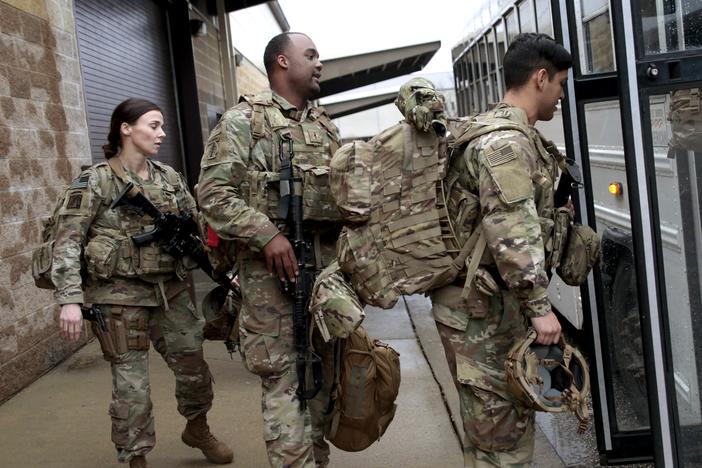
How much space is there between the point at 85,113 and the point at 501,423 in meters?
4.91

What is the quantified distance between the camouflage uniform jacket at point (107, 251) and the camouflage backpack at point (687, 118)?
2.38 metres

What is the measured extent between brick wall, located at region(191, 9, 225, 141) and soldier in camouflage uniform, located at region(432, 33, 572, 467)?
812cm

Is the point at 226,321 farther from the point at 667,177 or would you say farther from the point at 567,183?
the point at 667,177

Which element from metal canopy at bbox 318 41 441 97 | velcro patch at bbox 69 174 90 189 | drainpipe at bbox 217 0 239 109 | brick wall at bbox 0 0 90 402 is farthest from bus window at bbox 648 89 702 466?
drainpipe at bbox 217 0 239 109

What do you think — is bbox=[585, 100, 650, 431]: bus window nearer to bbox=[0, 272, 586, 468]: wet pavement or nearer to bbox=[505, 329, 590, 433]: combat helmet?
bbox=[0, 272, 586, 468]: wet pavement

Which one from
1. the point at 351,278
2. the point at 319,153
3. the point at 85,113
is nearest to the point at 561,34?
the point at 319,153

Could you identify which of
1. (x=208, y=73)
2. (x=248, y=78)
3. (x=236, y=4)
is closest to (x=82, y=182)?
(x=208, y=73)

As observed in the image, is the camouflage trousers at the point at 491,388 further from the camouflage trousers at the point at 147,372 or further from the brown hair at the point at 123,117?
the brown hair at the point at 123,117

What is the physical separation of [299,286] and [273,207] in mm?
369

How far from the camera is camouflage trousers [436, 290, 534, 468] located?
2998 millimetres

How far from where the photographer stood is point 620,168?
4.41m

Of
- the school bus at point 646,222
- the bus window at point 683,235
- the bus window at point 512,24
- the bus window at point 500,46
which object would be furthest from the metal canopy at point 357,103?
the bus window at point 683,235

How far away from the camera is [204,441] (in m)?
4.11

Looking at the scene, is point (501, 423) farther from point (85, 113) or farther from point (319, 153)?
point (85, 113)
